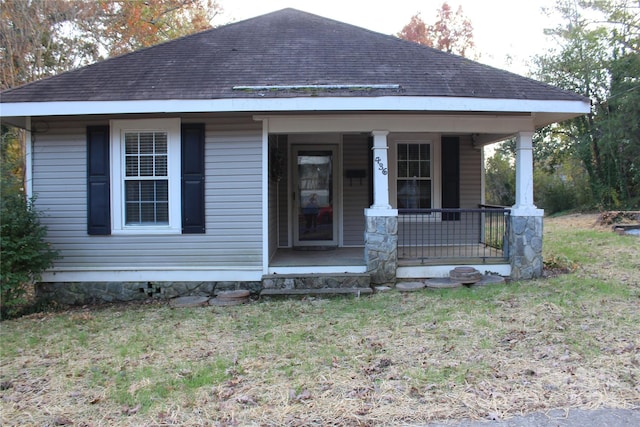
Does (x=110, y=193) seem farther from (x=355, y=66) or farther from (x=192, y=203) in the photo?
(x=355, y=66)

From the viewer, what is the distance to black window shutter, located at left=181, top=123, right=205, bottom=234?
6.64 m

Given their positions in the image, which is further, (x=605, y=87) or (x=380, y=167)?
(x=605, y=87)

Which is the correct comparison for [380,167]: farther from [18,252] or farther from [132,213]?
[18,252]

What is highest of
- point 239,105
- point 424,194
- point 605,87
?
point 605,87

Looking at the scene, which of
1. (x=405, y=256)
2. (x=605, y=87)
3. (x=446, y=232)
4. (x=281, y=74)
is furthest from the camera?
(x=605, y=87)

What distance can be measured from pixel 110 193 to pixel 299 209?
3533mm

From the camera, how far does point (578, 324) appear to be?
4.77 metres

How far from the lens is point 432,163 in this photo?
8.73 metres

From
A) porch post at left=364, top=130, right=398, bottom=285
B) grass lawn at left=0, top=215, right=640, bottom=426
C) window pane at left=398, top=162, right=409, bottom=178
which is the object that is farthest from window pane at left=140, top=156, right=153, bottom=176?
window pane at left=398, top=162, right=409, bottom=178

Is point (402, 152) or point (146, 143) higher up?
point (402, 152)

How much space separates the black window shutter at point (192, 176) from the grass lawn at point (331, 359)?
4.55 ft

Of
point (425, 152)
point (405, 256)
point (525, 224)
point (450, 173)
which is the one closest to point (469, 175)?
point (450, 173)

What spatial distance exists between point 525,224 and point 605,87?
1686cm

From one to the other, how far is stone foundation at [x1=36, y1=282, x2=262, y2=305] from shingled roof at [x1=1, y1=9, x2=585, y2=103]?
2717 mm
